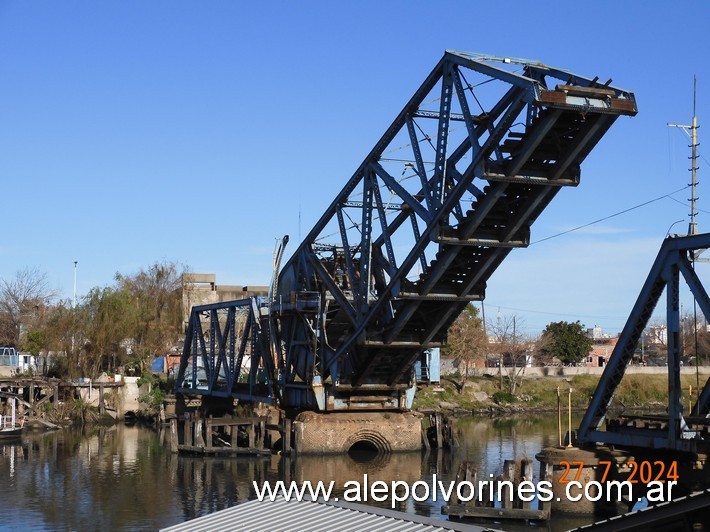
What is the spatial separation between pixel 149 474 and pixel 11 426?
16.8 meters

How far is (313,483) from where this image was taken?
112 feet

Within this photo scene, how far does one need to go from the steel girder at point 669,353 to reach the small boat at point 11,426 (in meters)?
32.1

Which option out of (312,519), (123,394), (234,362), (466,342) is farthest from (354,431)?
(466,342)

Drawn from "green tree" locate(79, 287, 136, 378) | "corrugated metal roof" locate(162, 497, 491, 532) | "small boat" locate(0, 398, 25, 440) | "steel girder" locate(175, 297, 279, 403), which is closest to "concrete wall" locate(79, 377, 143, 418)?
"green tree" locate(79, 287, 136, 378)

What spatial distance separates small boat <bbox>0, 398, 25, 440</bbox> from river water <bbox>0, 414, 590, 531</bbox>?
2.42 ft

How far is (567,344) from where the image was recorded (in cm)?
9912

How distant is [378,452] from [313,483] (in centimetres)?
833

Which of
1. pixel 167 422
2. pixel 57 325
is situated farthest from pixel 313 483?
pixel 57 325

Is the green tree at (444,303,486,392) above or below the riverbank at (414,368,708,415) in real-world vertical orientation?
above

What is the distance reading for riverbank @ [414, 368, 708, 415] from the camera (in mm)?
71625

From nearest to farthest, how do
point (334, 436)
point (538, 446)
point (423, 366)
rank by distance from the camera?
point (334, 436)
point (423, 366)
point (538, 446)

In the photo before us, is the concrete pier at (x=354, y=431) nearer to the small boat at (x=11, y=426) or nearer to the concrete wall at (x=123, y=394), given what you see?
the small boat at (x=11, y=426)

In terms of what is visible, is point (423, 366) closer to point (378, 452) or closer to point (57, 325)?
point (378, 452)

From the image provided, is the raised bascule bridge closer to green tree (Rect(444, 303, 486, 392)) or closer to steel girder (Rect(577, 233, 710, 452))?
steel girder (Rect(577, 233, 710, 452))
